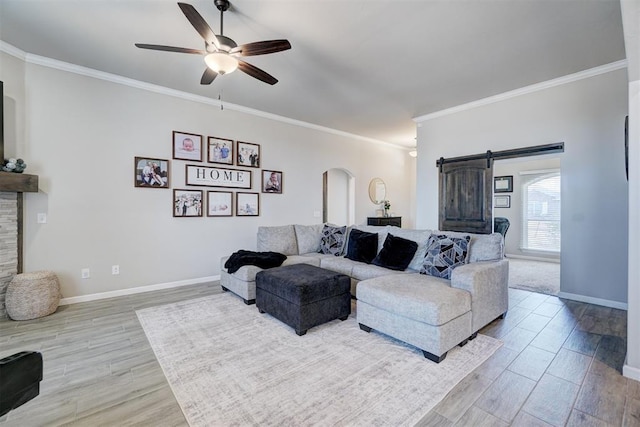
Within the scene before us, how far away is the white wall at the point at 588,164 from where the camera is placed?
3.36 metres

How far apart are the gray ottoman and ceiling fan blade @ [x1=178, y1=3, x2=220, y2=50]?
2.19 meters

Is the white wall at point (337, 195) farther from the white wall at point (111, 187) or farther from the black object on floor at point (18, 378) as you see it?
the black object on floor at point (18, 378)

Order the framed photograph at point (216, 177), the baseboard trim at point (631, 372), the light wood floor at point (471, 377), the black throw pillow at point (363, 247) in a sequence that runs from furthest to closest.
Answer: the framed photograph at point (216, 177), the black throw pillow at point (363, 247), the baseboard trim at point (631, 372), the light wood floor at point (471, 377)

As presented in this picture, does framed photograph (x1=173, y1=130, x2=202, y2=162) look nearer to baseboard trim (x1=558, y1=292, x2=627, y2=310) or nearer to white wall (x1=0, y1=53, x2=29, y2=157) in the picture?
white wall (x1=0, y1=53, x2=29, y2=157)

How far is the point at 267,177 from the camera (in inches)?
203

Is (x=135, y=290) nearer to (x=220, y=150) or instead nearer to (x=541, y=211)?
(x=220, y=150)

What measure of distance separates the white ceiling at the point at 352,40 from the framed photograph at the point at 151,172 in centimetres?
109

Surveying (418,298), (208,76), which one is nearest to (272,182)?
(208,76)

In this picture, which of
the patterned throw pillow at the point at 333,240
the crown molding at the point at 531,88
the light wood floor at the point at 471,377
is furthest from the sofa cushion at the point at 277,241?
the crown molding at the point at 531,88

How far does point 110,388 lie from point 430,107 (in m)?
5.24

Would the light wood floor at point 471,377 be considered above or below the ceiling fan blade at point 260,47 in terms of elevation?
below

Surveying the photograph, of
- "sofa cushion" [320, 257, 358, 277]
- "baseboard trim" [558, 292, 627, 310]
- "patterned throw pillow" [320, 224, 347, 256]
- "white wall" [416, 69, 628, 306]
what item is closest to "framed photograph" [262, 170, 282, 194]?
"patterned throw pillow" [320, 224, 347, 256]

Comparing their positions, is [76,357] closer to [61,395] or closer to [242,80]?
[61,395]

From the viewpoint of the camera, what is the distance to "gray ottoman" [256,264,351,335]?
2631 mm
